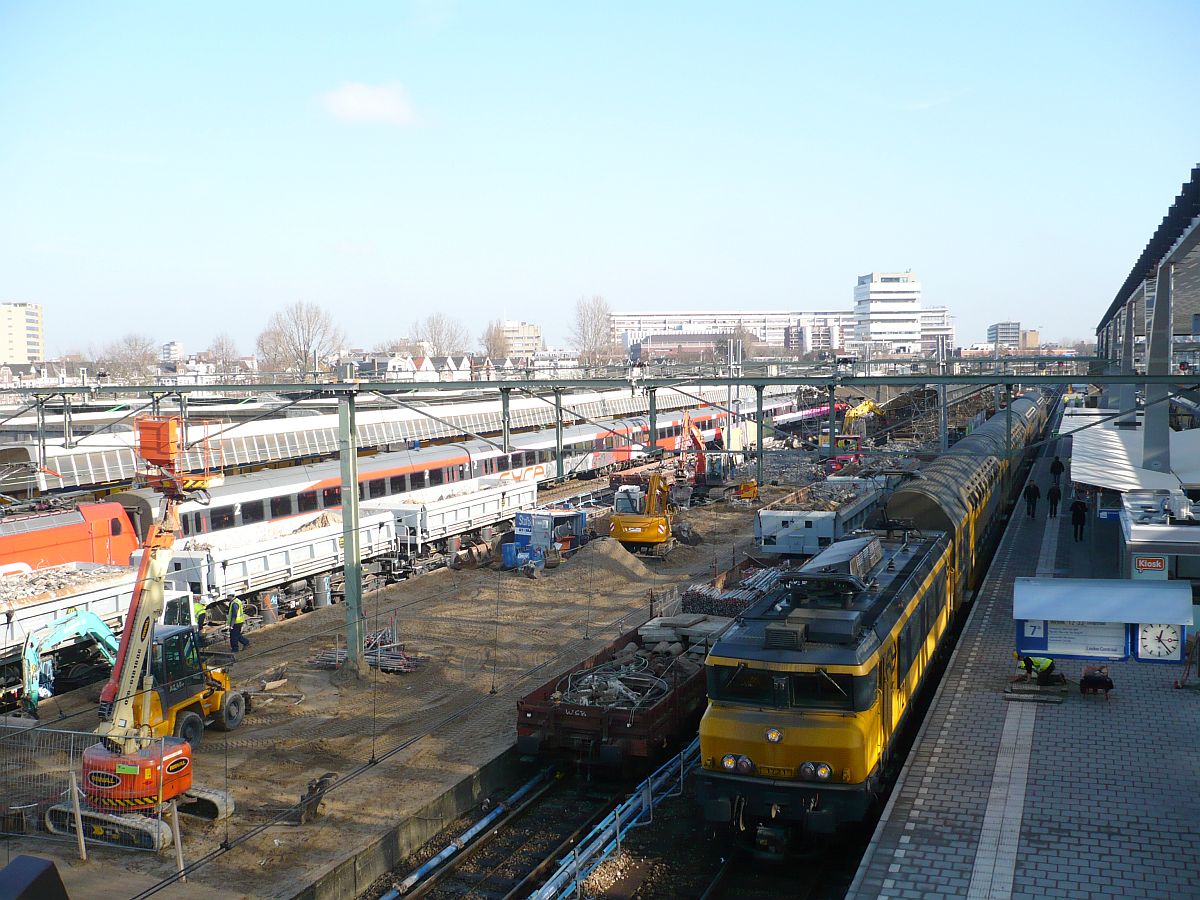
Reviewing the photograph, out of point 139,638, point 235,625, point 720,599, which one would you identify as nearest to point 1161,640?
point 720,599

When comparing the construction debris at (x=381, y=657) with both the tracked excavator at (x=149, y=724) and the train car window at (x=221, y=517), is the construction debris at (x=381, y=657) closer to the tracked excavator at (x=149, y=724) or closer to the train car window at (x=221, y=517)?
the tracked excavator at (x=149, y=724)

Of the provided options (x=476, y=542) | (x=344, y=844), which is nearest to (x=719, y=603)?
(x=344, y=844)

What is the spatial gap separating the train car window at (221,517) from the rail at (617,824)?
16575 millimetres

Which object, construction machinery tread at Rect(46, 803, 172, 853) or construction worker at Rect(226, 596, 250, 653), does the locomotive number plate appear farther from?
construction worker at Rect(226, 596, 250, 653)

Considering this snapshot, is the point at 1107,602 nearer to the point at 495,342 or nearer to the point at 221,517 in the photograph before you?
the point at 221,517

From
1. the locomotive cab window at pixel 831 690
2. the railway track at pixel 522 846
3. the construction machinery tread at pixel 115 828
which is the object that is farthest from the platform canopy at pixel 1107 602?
the construction machinery tread at pixel 115 828

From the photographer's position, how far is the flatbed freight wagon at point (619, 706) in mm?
13930

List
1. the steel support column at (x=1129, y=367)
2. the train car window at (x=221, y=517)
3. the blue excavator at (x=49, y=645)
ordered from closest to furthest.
Answer: the blue excavator at (x=49, y=645), the train car window at (x=221, y=517), the steel support column at (x=1129, y=367)

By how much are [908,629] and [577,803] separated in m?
5.37

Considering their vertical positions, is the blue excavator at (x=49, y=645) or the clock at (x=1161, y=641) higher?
the clock at (x=1161, y=641)

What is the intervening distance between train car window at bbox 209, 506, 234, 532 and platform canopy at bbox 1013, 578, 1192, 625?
828 inches

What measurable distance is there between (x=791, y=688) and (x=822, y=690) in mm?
348

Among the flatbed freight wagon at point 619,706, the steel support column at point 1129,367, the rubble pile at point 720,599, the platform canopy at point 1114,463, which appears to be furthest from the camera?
the steel support column at point 1129,367

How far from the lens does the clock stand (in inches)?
459
